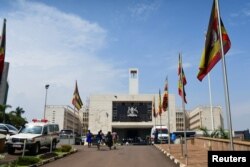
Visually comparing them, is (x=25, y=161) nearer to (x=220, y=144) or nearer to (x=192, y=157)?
(x=192, y=157)

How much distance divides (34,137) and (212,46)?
1376 centimetres

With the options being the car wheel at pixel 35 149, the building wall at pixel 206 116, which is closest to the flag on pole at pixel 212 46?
the car wheel at pixel 35 149

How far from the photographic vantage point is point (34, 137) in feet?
66.2

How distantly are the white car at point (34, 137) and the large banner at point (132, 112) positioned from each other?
66.9 meters

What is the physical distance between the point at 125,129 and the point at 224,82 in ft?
290

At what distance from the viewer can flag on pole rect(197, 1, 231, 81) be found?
33.7ft

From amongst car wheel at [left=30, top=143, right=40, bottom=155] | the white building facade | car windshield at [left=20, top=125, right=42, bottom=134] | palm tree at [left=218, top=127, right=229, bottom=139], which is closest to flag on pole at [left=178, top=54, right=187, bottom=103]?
car wheel at [left=30, top=143, right=40, bottom=155]

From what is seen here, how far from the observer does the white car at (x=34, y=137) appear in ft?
65.3

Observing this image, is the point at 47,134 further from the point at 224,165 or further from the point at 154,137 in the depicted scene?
the point at 154,137

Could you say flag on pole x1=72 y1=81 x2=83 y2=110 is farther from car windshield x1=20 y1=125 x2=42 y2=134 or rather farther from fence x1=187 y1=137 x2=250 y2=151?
fence x1=187 y1=137 x2=250 y2=151

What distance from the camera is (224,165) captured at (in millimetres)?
5688

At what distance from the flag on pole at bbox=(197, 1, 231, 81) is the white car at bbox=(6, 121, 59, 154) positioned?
11765 millimetres

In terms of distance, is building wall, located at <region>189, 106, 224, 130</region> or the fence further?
building wall, located at <region>189, 106, 224, 130</region>

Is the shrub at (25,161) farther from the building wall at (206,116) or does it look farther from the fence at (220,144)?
the building wall at (206,116)
